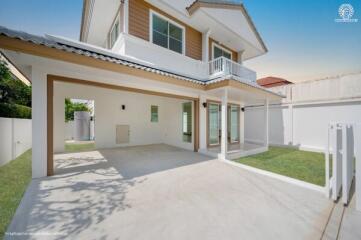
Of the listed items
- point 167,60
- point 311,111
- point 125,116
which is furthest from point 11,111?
point 311,111

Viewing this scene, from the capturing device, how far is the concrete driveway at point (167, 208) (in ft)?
7.50

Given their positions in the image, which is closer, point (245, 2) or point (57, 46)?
point (57, 46)

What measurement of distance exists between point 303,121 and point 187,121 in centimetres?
734

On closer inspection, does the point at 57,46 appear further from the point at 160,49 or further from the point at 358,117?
the point at 358,117


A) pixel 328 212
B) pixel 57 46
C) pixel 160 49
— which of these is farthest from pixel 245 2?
pixel 328 212

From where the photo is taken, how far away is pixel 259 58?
13.1m

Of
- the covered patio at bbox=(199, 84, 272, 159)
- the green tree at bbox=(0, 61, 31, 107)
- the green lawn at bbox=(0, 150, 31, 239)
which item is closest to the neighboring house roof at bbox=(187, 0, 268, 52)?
the covered patio at bbox=(199, 84, 272, 159)

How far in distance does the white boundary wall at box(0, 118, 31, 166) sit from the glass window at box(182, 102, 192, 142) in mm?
7400

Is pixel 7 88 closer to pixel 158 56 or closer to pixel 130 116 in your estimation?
pixel 130 116

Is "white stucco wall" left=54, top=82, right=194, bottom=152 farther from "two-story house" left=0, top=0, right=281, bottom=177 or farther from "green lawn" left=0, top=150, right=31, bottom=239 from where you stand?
"green lawn" left=0, top=150, right=31, bottom=239

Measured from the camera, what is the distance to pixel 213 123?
9055 millimetres

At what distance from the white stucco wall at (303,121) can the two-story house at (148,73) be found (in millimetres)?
1061

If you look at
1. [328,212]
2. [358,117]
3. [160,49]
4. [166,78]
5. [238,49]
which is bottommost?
[328,212]

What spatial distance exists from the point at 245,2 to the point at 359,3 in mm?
5756
